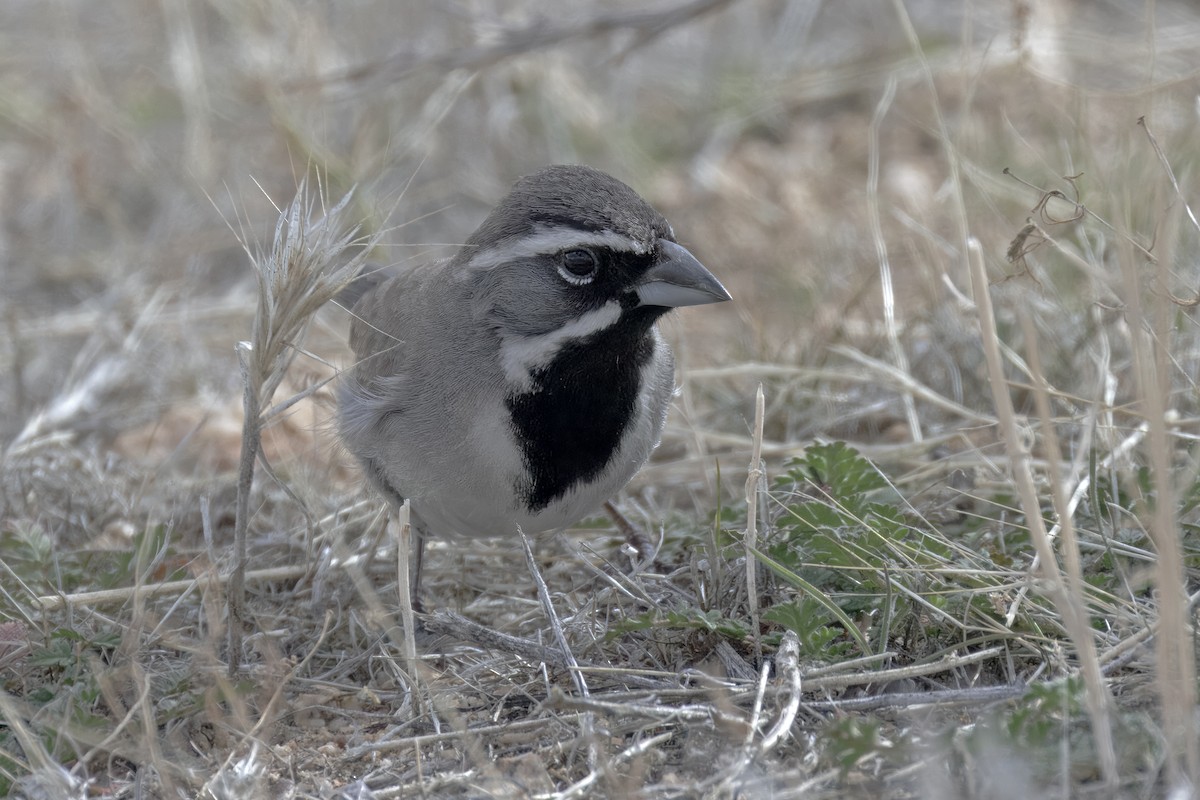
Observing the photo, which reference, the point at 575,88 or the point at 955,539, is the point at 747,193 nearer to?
the point at 575,88

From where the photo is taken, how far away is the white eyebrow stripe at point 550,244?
12.9ft

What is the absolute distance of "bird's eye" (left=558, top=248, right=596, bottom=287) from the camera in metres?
3.97

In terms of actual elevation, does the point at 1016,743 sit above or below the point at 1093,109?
below

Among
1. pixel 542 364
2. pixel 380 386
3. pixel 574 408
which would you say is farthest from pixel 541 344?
pixel 380 386

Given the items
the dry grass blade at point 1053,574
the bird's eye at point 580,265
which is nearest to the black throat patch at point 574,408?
the bird's eye at point 580,265

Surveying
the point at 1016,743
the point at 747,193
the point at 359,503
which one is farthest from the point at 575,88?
the point at 1016,743

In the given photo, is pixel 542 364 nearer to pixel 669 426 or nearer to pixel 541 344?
pixel 541 344

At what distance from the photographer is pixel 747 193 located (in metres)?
8.34

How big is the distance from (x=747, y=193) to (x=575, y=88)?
4.40 feet

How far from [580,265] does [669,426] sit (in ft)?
5.89

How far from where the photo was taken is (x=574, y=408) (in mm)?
4012

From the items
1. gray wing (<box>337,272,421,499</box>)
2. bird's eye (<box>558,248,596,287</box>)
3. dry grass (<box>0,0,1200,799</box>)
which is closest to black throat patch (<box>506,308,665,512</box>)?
bird's eye (<box>558,248,596,287</box>)

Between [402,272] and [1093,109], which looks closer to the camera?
[402,272]

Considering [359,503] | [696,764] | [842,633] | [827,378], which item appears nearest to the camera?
[696,764]
